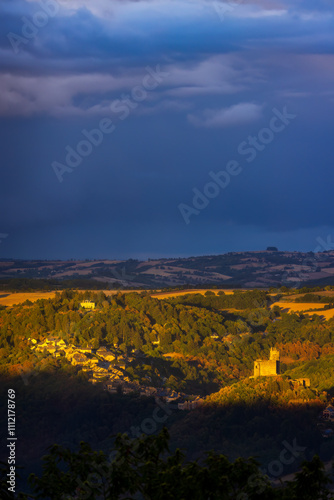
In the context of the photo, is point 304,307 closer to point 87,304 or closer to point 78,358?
point 87,304

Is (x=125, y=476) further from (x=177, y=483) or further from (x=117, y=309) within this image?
(x=117, y=309)

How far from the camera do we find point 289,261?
481 ft

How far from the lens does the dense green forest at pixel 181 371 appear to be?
4338 cm

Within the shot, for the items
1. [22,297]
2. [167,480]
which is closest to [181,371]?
[22,297]

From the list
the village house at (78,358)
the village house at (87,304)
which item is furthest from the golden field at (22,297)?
the village house at (78,358)

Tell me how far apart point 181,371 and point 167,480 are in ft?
139

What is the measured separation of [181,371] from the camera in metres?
57.5

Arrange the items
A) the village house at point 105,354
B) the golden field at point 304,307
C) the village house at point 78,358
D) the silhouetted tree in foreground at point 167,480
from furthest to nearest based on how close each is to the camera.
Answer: the golden field at point 304,307, the village house at point 105,354, the village house at point 78,358, the silhouetted tree in foreground at point 167,480

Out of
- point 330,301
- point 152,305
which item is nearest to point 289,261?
point 330,301

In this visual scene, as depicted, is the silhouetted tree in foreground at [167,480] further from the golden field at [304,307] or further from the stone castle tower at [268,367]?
the golden field at [304,307]

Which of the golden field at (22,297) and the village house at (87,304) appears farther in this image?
the golden field at (22,297)

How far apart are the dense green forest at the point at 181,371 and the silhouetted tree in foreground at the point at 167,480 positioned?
2315cm

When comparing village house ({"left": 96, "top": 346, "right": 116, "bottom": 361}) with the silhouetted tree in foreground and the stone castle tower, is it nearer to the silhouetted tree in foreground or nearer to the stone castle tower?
the stone castle tower

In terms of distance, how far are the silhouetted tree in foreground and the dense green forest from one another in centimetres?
2315
